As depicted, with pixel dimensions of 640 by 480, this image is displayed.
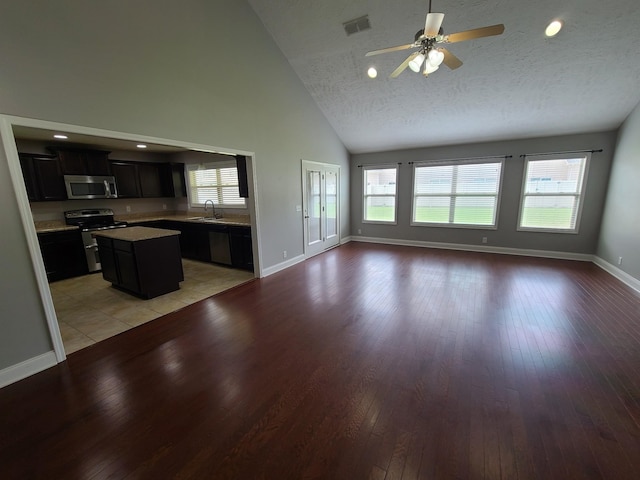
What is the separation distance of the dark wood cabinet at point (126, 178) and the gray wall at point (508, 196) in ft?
17.5

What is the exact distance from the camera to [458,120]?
5.26 metres

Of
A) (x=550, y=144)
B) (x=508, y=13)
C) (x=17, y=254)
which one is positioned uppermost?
(x=508, y=13)

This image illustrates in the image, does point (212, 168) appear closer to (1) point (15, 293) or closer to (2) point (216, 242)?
A: (2) point (216, 242)

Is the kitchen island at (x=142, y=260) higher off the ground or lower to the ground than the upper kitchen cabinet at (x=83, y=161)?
lower

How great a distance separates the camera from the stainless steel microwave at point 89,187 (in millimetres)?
4848

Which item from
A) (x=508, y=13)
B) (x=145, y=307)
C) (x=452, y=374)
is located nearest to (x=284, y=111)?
(x=508, y=13)

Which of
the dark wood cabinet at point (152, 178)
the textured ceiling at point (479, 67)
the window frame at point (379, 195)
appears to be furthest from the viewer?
the window frame at point (379, 195)

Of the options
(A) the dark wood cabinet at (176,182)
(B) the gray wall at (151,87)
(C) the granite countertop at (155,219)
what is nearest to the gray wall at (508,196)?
(B) the gray wall at (151,87)

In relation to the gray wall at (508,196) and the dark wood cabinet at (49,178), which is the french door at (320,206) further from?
the dark wood cabinet at (49,178)

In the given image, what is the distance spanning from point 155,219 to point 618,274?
882 cm

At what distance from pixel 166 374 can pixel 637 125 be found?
23.9 feet

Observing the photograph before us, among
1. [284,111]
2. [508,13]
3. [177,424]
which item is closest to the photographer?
[177,424]

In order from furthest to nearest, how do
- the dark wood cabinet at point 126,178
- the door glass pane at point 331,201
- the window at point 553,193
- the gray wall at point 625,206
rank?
1. the door glass pane at point 331,201
2. the dark wood cabinet at point 126,178
3. the window at point 553,193
4. the gray wall at point 625,206

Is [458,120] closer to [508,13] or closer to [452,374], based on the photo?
[508,13]
